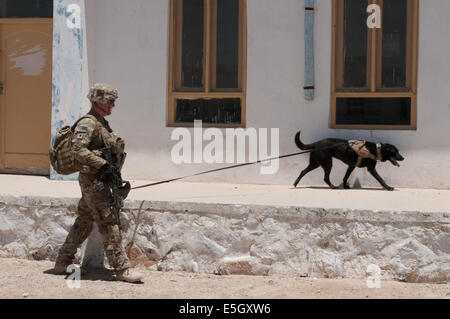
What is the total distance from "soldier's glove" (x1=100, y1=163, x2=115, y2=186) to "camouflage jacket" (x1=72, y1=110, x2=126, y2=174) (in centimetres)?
5

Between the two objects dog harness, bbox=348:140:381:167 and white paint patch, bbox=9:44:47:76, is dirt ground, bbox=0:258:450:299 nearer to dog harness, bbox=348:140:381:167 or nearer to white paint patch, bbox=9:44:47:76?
dog harness, bbox=348:140:381:167

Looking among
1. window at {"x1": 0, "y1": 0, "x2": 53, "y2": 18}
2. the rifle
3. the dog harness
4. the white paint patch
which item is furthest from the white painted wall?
the rifle

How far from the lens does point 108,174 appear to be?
19.2 ft

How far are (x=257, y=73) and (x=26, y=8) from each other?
3259 mm

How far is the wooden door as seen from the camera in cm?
892

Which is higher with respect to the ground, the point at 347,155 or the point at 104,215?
the point at 347,155

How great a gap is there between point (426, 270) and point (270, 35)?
3.61 metres

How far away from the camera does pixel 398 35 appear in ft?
26.3

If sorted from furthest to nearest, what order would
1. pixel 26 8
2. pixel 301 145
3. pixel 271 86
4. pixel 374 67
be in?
pixel 26 8
pixel 271 86
pixel 374 67
pixel 301 145

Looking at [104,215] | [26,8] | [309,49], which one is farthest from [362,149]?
[26,8]

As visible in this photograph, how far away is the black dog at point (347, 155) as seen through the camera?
302 inches

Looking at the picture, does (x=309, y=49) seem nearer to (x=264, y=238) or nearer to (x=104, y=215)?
Result: (x=264, y=238)

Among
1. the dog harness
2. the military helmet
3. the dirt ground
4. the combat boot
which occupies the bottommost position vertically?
the dirt ground

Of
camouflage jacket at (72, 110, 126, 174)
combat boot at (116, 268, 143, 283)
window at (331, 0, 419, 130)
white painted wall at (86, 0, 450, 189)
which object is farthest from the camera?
window at (331, 0, 419, 130)
